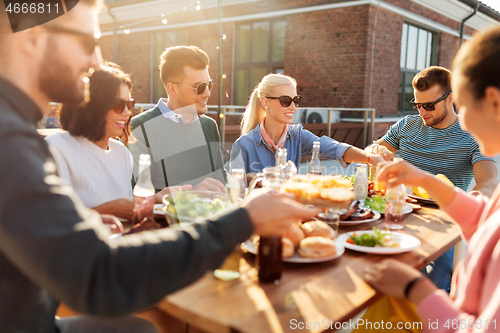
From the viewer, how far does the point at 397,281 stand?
49.8 inches

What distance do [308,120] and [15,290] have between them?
8.95 meters

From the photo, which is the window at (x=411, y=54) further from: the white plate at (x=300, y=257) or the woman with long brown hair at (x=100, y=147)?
the white plate at (x=300, y=257)

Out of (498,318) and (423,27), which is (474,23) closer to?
(423,27)

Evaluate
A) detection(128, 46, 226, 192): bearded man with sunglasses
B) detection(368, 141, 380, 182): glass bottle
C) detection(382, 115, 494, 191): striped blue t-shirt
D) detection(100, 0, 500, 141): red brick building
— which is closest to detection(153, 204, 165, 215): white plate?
detection(128, 46, 226, 192): bearded man with sunglasses

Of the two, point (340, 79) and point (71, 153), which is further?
point (340, 79)

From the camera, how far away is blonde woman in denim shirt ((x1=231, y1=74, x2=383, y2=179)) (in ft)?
10.7

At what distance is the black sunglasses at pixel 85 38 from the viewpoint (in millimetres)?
1063

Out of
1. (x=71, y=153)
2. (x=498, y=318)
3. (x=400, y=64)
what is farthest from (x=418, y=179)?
(x=400, y=64)

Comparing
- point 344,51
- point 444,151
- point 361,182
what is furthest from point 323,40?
point 361,182

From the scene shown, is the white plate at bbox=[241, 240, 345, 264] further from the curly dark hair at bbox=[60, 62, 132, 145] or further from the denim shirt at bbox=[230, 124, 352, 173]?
the denim shirt at bbox=[230, 124, 352, 173]

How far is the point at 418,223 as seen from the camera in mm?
2189

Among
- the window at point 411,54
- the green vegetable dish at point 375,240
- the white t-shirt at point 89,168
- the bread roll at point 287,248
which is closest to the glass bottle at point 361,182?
the green vegetable dish at point 375,240

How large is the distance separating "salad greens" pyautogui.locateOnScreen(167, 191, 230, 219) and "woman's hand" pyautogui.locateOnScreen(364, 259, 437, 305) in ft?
2.28

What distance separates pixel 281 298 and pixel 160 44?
46.7 ft
